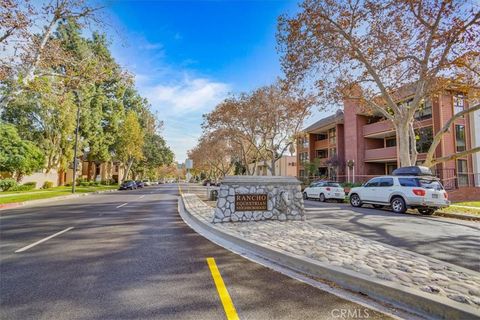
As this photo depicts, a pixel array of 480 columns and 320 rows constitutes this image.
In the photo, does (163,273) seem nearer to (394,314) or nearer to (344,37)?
(394,314)

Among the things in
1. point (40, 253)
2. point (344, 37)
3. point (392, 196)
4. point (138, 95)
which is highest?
point (138, 95)

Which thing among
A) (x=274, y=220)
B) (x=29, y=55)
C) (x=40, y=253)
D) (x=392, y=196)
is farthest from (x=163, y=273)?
(x=29, y=55)

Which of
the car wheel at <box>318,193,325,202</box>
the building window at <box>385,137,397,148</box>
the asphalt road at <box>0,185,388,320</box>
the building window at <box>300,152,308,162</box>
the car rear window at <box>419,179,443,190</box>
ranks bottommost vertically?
the asphalt road at <box>0,185,388,320</box>

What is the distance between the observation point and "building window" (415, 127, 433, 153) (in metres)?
25.8

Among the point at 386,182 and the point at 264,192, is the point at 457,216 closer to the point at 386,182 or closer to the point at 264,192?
the point at 386,182

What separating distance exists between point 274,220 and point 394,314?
6389mm

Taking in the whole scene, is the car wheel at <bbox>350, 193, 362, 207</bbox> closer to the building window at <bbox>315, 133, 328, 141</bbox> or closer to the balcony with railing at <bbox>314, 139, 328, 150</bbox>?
the balcony with railing at <bbox>314, 139, 328, 150</bbox>

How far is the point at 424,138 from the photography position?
26.3 meters

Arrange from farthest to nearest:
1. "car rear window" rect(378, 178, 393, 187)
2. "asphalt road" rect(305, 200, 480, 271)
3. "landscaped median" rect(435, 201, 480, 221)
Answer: "car rear window" rect(378, 178, 393, 187) → "landscaped median" rect(435, 201, 480, 221) → "asphalt road" rect(305, 200, 480, 271)

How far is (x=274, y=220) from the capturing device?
31.5ft

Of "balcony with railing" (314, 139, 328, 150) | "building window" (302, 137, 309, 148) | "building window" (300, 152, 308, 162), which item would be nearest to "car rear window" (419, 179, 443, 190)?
"balcony with railing" (314, 139, 328, 150)

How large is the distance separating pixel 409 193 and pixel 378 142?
22.2 m

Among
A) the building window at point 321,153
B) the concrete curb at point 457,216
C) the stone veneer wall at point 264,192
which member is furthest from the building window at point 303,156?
the stone veneer wall at point 264,192

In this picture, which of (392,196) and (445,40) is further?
(392,196)
